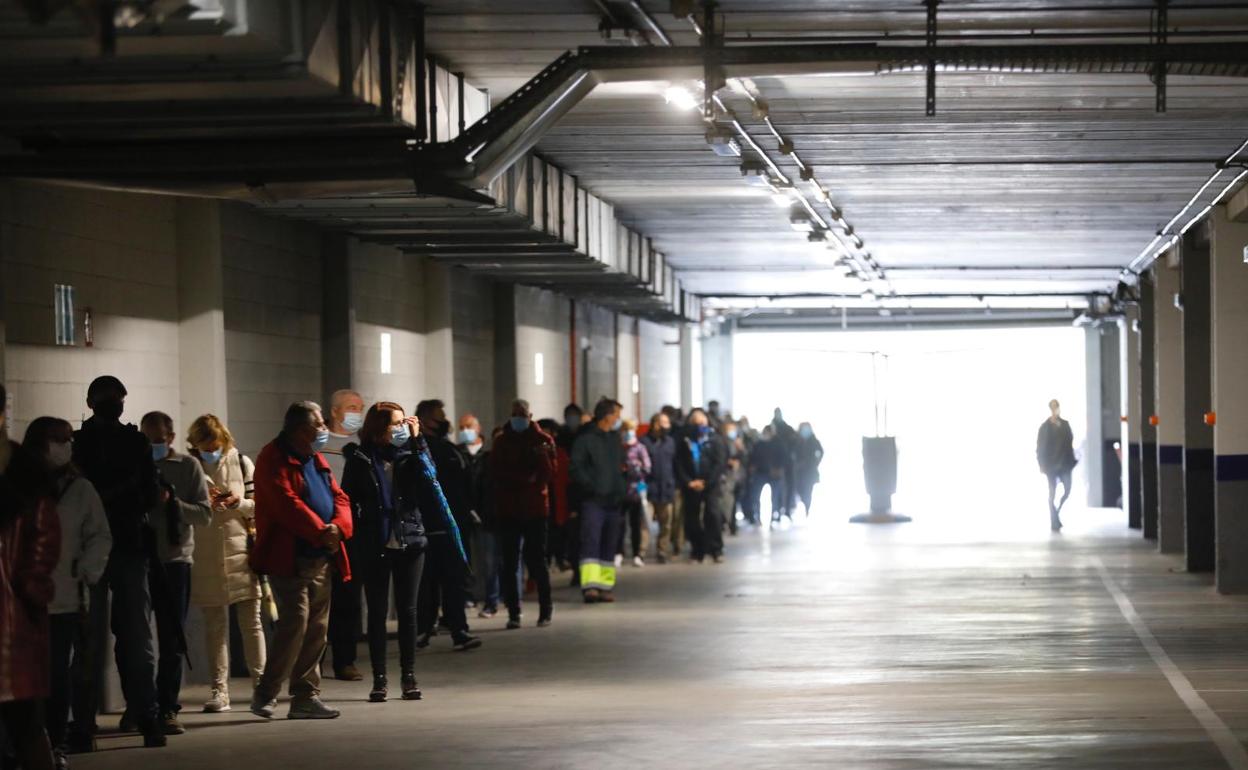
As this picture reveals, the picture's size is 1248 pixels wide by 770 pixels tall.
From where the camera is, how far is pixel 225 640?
1191cm

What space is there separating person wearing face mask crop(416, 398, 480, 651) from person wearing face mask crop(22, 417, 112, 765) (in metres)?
4.80

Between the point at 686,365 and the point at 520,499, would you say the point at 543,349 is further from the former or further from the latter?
the point at 686,365

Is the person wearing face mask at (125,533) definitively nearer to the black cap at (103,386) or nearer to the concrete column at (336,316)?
the black cap at (103,386)

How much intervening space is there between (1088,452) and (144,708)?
112 ft

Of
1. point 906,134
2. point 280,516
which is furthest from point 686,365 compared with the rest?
point 280,516

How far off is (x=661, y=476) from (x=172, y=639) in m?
A: 14.1

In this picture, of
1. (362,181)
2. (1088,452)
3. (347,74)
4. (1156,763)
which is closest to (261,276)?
(362,181)

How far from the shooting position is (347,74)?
1063 centimetres

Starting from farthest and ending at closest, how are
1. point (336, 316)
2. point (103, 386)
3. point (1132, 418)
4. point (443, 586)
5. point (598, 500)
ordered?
point (1132, 418) → point (598, 500) → point (336, 316) → point (443, 586) → point (103, 386)

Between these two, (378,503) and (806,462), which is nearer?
(378,503)

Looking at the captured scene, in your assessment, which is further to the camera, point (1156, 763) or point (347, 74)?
point (347, 74)

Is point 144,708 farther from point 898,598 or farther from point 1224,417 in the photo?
point 1224,417

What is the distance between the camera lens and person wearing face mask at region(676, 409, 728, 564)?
80.4ft

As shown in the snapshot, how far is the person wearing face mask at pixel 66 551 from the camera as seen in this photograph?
929cm
